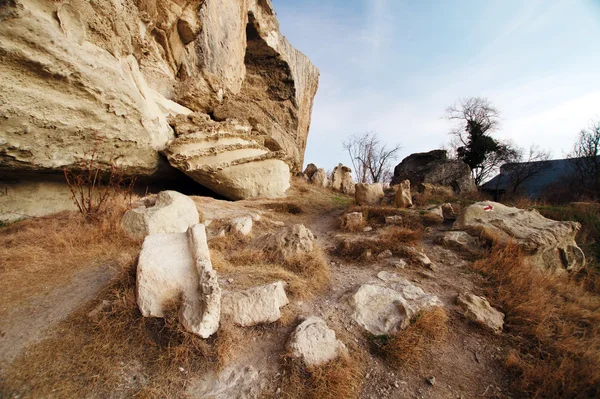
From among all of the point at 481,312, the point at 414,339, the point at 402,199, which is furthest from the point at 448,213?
the point at 414,339

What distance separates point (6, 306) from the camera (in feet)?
6.63

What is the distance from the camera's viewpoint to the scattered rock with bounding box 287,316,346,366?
5.67 feet

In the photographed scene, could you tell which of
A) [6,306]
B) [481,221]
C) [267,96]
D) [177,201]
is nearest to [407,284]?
[481,221]

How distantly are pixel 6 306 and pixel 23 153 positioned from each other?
299 cm

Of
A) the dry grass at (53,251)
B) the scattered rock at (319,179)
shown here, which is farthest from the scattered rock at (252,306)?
the scattered rock at (319,179)

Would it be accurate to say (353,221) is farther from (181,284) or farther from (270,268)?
(181,284)

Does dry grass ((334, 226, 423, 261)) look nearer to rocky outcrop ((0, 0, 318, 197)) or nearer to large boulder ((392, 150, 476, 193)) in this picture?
rocky outcrop ((0, 0, 318, 197))

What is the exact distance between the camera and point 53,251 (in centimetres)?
288

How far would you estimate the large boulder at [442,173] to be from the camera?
12141 millimetres

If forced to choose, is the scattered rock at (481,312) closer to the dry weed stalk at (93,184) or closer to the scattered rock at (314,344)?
the scattered rock at (314,344)

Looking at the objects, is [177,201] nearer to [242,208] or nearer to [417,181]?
[242,208]

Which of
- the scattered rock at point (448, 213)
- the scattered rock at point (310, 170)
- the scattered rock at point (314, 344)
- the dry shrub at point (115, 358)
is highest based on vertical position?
the scattered rock at point (310, 170)

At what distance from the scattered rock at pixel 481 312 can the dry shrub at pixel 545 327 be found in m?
0.10

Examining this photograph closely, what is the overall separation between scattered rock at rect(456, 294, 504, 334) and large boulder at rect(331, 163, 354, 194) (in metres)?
9.08
